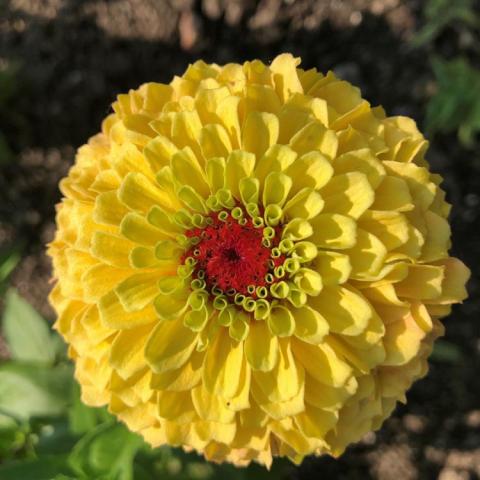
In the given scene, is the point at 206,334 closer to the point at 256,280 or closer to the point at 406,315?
the point at 256,280

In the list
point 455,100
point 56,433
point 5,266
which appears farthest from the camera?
point 455,100

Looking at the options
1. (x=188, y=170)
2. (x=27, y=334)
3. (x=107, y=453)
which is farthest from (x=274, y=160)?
(x=27, y=334)

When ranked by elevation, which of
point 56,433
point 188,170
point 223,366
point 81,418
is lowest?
point 56,433

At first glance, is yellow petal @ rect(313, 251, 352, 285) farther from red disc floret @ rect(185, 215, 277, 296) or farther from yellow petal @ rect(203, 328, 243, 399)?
yellow petal @ rect(203, 328, 243, 399)

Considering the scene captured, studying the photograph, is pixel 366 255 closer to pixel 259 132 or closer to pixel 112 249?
pixel 259 132

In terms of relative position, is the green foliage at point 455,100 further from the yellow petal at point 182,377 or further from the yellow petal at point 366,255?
the yellow petal at point 182,377

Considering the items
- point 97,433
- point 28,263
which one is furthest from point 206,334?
point 28,263
